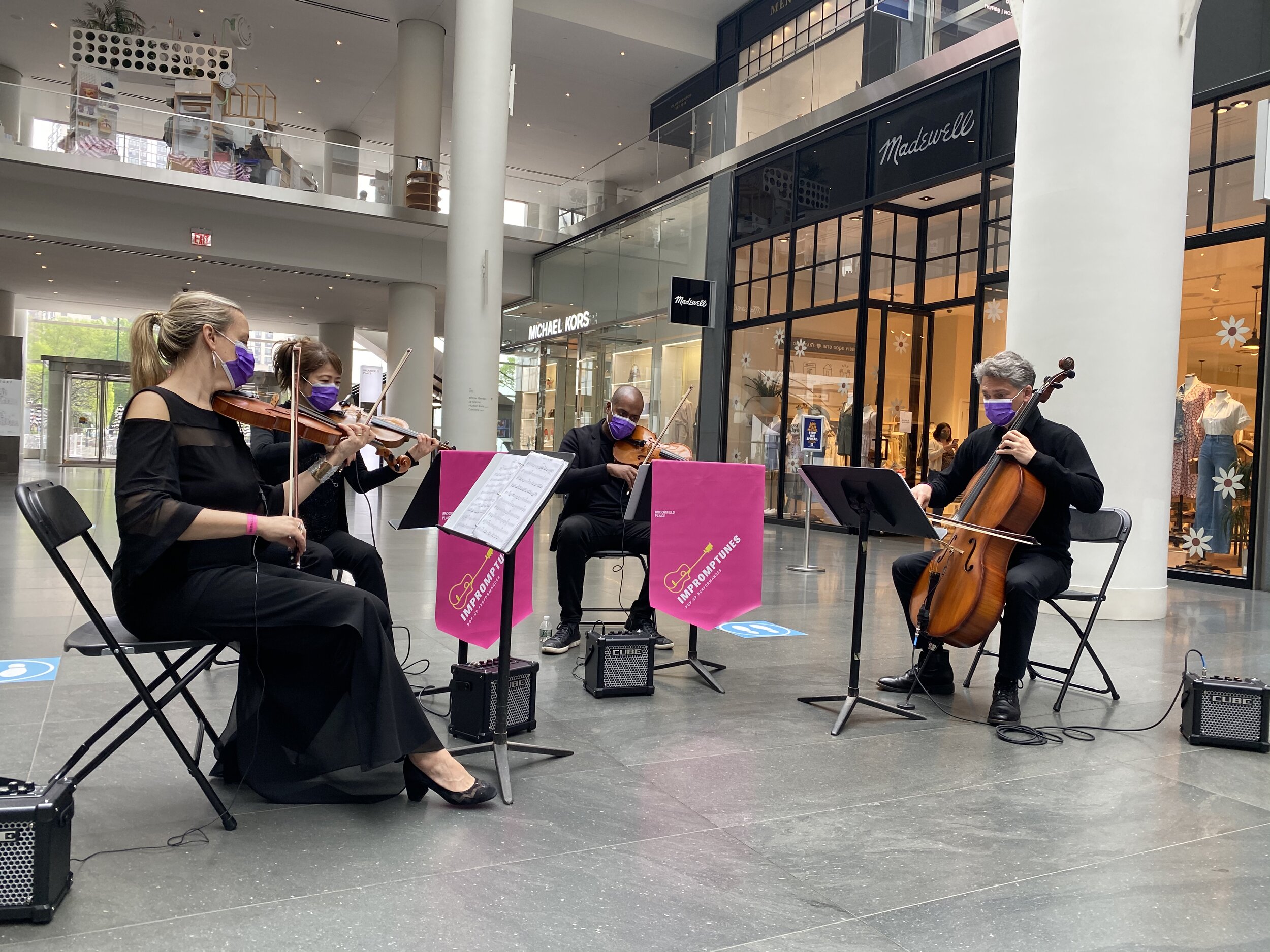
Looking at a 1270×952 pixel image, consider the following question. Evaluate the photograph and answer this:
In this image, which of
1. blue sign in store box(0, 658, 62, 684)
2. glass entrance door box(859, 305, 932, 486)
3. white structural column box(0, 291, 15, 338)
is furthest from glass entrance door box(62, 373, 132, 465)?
blue sign in store box(0, 658, 62, 684)

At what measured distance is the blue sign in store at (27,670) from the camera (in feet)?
12.1

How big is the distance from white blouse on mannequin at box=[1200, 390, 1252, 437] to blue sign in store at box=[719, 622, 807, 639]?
4914 millimetres

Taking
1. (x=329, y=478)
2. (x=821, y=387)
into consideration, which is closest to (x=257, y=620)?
(x=329, y=478)

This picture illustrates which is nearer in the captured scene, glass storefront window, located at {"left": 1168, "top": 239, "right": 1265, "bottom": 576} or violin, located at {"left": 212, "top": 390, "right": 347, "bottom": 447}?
violin, located at {"left": 212, "top": 390, "right": 347, "bottom": 447}

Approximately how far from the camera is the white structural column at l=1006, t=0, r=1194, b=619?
19.3 feet

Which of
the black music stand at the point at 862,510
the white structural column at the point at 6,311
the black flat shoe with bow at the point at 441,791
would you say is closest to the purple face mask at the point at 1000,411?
the black music stand at the point at 862,510

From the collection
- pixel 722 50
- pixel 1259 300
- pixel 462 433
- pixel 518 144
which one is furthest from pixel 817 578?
pixel 518 144

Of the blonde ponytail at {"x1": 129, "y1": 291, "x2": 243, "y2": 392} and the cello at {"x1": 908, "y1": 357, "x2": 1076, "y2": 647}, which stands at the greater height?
the blonde ponytail at {"x1": 129, "y1": 291, "x2": 243, "y2": 392}

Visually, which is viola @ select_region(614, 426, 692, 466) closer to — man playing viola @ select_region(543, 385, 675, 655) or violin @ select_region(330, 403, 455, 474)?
man playing viola @ select_region(543, 385, 675, 655)

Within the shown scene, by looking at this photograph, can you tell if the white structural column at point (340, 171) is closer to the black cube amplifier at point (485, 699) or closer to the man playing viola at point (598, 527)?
the man playing viola at point (598, 527)

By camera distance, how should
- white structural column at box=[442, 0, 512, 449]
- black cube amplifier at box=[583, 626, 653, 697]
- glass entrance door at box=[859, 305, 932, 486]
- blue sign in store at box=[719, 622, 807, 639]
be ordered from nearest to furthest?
1. black cube amplifier at box=[583, 626, 653, 697]
2. blue sign in store at box=[719, 622, 807, 639]
3. glass entrance door at box=[859, 305, 932, 486]
4. white structural column at box=[442, 0, 512, 449]

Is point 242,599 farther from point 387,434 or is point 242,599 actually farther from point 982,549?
point 982,549

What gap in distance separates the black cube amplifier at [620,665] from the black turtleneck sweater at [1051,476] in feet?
4.57

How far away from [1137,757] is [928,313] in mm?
9178
